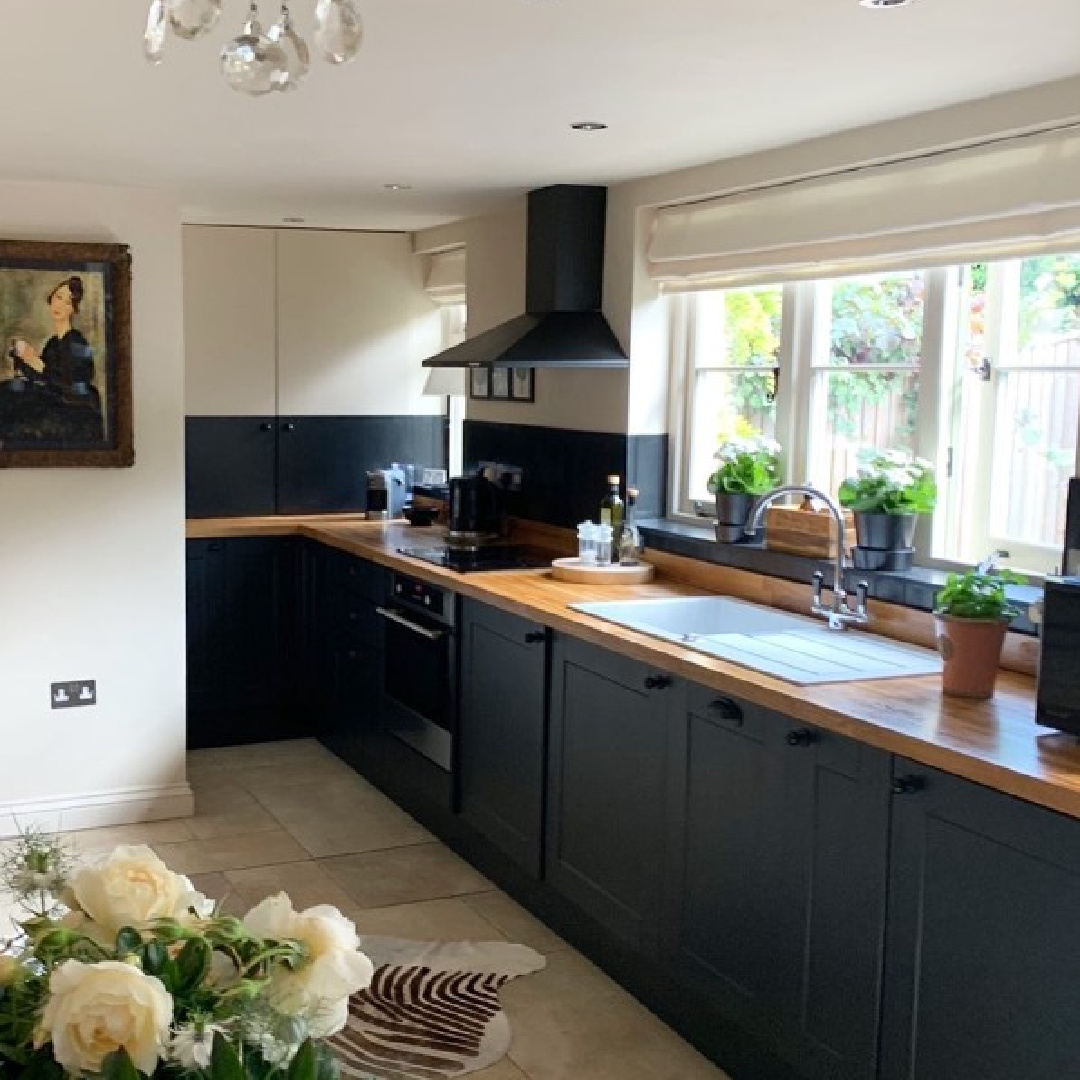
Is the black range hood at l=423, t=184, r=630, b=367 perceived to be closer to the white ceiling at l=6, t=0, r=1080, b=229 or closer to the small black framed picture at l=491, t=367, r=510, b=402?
the white ceiling at l=6, t=0, r=1080, b=229

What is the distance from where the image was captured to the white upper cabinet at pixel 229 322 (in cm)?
630

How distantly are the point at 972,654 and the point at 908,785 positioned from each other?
1.42 ft

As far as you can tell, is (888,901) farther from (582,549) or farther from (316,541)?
(316,541)

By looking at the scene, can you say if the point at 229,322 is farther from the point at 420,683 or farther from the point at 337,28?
the point at 337,28

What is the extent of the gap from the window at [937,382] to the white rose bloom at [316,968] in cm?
259

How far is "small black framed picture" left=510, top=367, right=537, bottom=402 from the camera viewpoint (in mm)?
5500

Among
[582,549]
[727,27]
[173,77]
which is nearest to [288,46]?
[727,27]

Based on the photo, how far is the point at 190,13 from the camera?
135 centimetres

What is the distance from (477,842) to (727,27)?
113 inches

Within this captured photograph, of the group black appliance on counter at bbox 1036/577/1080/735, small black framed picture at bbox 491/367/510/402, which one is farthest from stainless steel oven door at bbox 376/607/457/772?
black appliance on counter at bbox 1036/577/1080/735

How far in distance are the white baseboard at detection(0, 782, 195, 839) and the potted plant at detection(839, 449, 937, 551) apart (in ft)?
9.14

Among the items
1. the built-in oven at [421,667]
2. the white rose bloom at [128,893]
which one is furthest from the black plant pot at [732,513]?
the white rose bloom at [128,893]

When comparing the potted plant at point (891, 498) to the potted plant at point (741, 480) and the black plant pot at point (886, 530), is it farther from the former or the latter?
the potted plant at point (741, 480)

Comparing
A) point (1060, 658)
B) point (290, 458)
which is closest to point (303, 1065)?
point (1060, 658)
